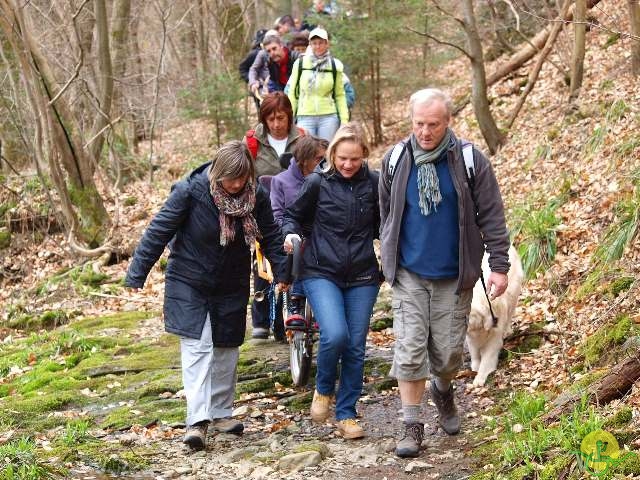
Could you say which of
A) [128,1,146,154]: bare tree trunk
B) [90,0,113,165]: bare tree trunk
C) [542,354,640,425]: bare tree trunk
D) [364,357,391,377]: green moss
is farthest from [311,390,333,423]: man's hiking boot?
[128,1,146,154]: bare tree trunk

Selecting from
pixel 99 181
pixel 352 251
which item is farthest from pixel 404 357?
pixel 99 181

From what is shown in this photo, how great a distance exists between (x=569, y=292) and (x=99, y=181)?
1352 centimetres

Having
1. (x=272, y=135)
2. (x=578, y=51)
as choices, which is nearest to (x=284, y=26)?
(x=578, y=51)

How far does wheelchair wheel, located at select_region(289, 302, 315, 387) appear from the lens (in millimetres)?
6867

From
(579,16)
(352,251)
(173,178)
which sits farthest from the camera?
(173,178)

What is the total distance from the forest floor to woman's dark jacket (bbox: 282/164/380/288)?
3.90 ft

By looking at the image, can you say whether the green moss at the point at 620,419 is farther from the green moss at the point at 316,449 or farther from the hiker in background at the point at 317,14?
the hiker in background at the point at 317,14

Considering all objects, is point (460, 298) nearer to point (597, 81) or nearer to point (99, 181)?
point (597, 81)

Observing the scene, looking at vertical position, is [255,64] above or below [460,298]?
above

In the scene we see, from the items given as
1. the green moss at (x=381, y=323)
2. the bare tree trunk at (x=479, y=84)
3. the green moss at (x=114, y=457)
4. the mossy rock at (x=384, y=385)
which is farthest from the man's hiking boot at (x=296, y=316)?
the bare tree trunk at (x=479, y=84)

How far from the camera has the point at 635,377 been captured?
4.56 meters

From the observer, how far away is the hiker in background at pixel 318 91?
9930mm

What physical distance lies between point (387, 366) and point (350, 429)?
169 centimetres

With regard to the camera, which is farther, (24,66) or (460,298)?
(24,66)
